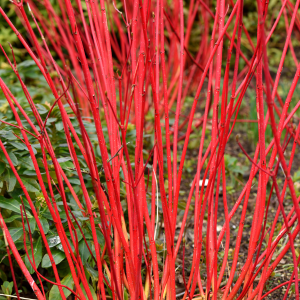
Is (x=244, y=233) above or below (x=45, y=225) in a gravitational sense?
below

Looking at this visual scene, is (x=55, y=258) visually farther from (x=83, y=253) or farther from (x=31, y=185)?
(x=31, y=185)

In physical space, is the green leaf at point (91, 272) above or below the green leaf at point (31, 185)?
below

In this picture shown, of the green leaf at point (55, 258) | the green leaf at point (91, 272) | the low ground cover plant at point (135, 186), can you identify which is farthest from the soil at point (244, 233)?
the green leaf at point (55, 258)

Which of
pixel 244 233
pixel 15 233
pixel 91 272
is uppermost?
pixel 15 233

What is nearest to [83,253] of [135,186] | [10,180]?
[10,180]

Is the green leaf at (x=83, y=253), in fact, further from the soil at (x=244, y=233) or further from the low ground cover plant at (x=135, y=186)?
the soil at (x=244, y=233)

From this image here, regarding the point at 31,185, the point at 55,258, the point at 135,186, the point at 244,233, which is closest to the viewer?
the point at 135,186

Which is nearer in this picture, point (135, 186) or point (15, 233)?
point (135, 186)

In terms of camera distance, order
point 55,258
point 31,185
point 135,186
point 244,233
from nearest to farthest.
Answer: point 135,186
point 55,258
point 31,185
point 244,233

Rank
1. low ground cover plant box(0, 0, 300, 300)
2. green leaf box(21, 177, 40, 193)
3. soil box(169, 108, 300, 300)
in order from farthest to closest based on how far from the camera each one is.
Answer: soil box(169, 108, 300, 300)
green leaf box(21, 177, 40, 193)
low ground cover plant box(0, 0, 300, 300)

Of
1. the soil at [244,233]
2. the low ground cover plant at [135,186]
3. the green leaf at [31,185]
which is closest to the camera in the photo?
the low ground cover plant at [135,186]

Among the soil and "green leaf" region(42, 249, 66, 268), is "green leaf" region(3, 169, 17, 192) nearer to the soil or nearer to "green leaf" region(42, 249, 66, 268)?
"green leaf" region(42, 249, 66, 268)

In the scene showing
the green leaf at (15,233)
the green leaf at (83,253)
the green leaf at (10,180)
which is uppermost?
the green leaf at (10,180)

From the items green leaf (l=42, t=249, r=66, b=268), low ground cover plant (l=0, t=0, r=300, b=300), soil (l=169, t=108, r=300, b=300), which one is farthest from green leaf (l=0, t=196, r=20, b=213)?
soil (l=169, t=108, r=300, b=300)
